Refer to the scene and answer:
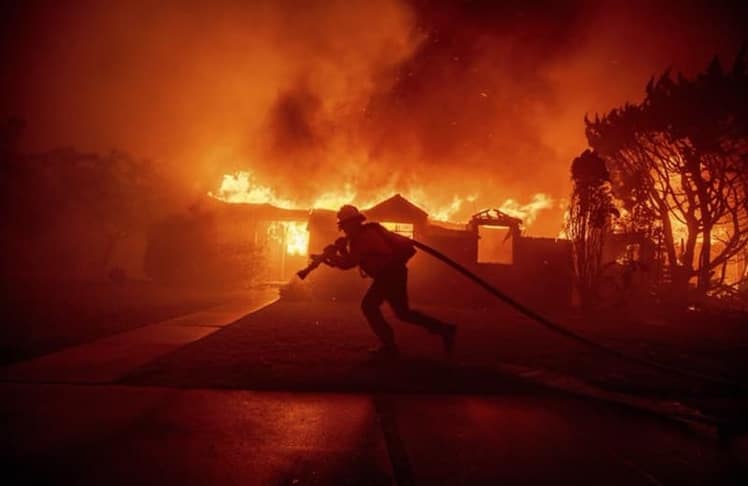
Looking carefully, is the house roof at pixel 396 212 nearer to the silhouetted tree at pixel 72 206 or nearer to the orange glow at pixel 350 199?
the orange glow at pixel 350 199

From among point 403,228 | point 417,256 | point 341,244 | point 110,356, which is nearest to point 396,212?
point 403,228

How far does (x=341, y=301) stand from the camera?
14047mm

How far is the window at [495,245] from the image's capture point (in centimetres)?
1675

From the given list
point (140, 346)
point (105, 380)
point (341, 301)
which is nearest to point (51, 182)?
point (341, 301)

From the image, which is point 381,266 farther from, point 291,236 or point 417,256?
point 291,236

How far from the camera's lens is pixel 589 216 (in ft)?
43.4

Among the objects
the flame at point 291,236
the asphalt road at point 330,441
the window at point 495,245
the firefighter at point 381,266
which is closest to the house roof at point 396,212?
the window at point 495,245

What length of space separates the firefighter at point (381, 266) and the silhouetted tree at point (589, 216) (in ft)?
32.8

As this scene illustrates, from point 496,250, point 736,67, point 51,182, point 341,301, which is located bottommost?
point 341,301

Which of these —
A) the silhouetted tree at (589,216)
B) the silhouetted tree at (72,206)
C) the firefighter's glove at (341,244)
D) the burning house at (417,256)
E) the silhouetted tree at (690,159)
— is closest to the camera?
the firefighter's glove at (341,244)

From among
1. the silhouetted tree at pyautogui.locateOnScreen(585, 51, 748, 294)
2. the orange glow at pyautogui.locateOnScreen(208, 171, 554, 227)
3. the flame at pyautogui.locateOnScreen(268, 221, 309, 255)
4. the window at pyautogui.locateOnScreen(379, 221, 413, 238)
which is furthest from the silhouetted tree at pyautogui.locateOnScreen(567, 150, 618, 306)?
the flame at pyautogui.locateOnScreen(268, 221, 309, 255)

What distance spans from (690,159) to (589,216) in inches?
275

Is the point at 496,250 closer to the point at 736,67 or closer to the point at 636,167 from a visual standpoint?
the point at 636,167

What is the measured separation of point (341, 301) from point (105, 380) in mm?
10362
